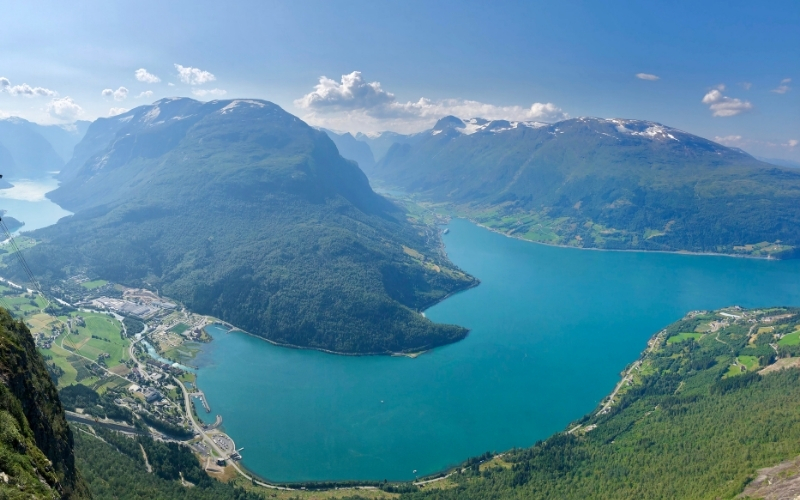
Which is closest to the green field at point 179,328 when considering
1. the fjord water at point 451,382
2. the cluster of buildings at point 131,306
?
the fjord water at point 451,382

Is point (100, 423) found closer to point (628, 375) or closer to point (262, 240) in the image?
point (262, 240)

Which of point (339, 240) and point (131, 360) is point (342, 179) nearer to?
point (339, 240)

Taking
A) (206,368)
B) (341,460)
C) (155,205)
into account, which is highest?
(155,205)

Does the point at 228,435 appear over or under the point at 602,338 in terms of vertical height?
under

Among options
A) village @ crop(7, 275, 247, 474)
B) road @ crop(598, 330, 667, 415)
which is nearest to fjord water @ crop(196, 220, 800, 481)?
road @ crop(598, 330, 667, 415)

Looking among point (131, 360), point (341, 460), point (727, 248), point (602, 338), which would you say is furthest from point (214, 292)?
point (727, 248)

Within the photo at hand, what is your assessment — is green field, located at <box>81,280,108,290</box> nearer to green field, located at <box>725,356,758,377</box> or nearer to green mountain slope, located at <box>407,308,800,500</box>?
green mountain slope, located at <box>407,308,800,500</box>
